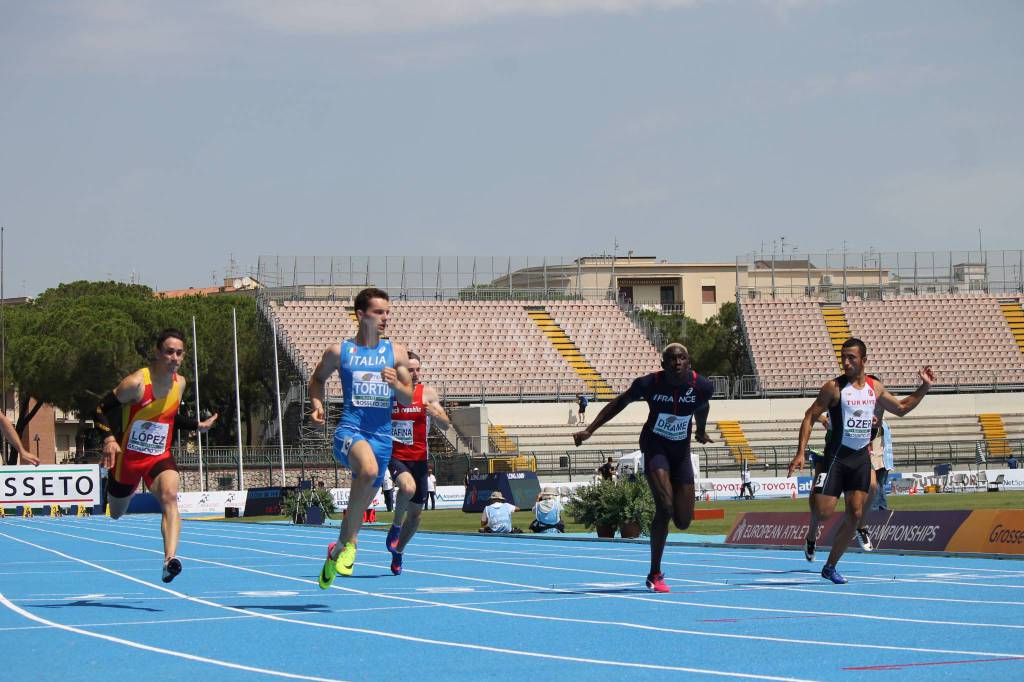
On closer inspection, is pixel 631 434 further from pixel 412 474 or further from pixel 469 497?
pixel 412 474

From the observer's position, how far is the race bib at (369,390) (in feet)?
35.4

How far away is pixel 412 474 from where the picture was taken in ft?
45.6

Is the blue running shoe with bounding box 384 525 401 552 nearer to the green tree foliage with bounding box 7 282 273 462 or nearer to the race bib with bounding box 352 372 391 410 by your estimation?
the race bib with bounding box 352 372 391 410

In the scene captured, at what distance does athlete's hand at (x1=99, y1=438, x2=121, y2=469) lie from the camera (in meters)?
11.3

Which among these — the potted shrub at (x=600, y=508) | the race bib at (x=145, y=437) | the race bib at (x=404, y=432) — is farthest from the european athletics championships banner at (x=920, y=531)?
the race bib at (x=145, y=437)

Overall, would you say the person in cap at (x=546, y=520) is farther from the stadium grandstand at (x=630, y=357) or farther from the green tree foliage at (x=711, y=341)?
the green tree foliage at (x=711, y=341)

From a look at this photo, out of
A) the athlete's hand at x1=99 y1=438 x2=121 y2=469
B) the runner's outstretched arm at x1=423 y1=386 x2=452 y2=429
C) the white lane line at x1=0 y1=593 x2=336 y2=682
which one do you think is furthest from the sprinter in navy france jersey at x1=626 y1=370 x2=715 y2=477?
the white lane line at x1=0 y1=593 x2=336 y2=682

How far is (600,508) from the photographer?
71.8ft

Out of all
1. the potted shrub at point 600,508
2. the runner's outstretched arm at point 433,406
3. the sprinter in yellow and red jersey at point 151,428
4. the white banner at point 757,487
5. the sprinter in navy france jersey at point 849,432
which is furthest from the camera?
the white banner at point 757,487

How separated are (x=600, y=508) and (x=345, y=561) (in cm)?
1127

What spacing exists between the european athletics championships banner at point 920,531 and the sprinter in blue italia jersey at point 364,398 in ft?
18.0

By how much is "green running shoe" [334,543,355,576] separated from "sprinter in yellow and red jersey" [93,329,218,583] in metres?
1.45

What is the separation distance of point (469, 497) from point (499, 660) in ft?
101

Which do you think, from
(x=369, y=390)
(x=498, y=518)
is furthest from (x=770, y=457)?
(x=369, y=390)
